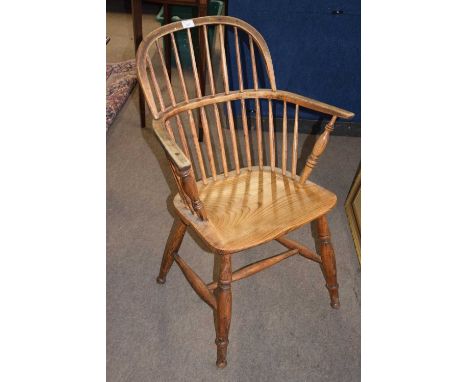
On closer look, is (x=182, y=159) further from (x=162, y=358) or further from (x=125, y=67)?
(x=125, y=67)

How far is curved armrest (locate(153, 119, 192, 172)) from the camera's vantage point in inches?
46.5

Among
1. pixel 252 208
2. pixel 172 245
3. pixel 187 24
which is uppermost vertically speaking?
pixel 187 24

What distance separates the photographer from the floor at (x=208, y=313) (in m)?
1.62

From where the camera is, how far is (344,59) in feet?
8.75

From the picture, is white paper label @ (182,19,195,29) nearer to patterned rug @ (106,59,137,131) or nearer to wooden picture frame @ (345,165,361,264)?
wooden picture frame @ (345,165,361,264)

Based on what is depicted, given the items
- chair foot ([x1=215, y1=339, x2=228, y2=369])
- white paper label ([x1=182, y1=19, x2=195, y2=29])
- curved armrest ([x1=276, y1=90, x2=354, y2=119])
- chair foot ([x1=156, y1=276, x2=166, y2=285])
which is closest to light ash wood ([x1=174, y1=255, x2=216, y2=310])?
chair foot ([x1=215, y1=339, x2=228, y2=369])

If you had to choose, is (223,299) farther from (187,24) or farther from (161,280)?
(187,24)

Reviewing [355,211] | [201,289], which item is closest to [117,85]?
[355,211]

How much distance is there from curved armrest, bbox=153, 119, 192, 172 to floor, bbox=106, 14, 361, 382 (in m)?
0.82

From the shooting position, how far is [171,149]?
1.23 m

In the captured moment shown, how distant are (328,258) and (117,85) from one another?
241cm

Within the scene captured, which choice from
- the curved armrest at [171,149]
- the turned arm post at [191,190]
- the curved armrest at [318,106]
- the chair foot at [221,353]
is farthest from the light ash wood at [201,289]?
the curved armrest at [318,106]

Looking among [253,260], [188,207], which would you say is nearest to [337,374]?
[253,260]

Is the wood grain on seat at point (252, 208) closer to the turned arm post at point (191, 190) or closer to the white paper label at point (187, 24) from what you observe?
the turned arm post at point (191, 190)
